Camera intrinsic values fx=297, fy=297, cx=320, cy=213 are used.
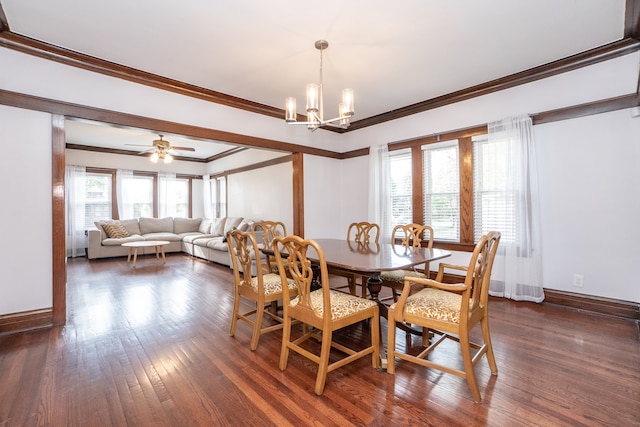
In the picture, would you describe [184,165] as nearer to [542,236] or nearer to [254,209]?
[254,209]

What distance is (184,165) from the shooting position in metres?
8.92

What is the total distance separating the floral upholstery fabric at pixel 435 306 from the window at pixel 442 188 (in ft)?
7.97

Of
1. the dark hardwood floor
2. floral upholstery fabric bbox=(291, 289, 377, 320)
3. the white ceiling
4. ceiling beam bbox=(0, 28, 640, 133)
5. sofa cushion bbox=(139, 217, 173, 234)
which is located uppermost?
the white ceiling

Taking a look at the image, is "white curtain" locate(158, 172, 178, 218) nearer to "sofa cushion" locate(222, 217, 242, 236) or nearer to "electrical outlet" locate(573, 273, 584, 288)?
"sofa cushion" locate(222, 217, 242, 236)

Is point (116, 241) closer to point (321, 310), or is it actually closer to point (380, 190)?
point (380, 190)

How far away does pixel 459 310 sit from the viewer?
6.11ft

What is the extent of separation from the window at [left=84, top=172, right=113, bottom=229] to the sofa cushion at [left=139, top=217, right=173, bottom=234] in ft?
3.09

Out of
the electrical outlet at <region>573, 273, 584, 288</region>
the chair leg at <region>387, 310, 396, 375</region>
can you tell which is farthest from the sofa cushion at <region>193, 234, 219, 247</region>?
the electrical outlet at <region>573, 273, 584, 288</region>

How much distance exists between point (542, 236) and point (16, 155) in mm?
5591

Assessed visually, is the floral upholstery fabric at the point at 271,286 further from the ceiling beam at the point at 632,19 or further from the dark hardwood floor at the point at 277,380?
the ceiling beam at the point at 632,19

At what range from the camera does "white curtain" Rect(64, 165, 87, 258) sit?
23.0ft

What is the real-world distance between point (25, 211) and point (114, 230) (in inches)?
183

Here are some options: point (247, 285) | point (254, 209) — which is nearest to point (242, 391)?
point (247, 285)

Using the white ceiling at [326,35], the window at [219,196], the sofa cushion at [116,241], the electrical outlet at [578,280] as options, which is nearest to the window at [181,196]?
the window at [219,196]
